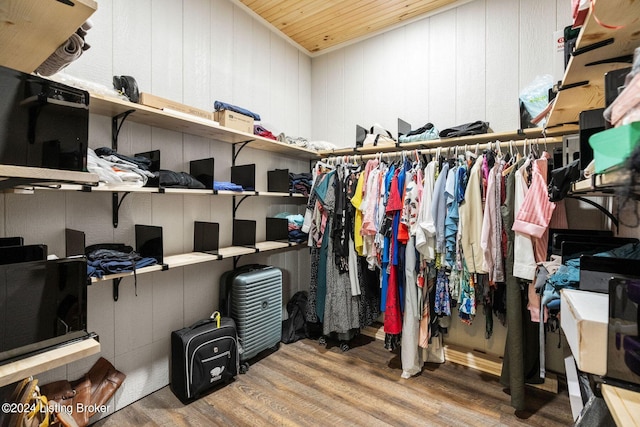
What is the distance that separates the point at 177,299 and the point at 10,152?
1645 mm

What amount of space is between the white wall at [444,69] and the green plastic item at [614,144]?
2086 millimetres

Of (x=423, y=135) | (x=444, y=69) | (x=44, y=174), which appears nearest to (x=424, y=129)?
(x=423, y=135)

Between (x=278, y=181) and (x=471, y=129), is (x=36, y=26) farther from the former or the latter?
(x=471, y=129)

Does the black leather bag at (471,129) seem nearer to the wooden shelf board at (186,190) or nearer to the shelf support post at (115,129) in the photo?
the wooden shelf board at (186,190)

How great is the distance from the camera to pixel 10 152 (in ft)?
2.66

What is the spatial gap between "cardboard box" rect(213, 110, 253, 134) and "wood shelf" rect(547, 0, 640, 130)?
188cm

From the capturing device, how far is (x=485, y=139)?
2.30 m

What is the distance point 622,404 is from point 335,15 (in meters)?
3.10

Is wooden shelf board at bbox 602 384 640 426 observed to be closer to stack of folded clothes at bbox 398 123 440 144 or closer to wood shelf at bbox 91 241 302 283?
wood shelf at bbox 91 241 302 283

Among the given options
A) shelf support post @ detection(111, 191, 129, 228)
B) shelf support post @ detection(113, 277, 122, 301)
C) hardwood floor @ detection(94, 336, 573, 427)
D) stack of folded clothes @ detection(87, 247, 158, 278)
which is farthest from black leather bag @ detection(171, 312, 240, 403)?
shelf support post @ detection(111, 191, 129, 228)

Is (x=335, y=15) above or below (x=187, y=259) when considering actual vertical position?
above

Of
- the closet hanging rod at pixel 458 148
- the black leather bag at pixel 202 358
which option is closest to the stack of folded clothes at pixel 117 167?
the black leather bag at pixel 202 358

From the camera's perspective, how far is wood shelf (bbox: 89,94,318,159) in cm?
165

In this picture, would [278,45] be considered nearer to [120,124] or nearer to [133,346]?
[120,124]
